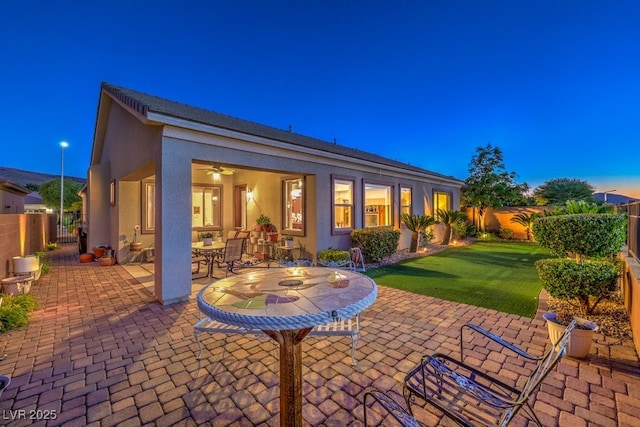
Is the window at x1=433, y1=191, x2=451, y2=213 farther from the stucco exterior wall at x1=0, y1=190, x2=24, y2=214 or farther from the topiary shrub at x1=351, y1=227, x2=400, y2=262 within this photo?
the stucco exterior wall at x1=0, y1=190, x2=24, y2=214

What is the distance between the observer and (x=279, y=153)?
7.30 metres

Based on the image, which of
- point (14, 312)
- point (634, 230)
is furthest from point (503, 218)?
point (14, 312)

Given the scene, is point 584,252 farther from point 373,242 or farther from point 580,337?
point 373,242

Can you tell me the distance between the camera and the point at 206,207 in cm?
1112

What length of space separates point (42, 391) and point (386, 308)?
4542 mm

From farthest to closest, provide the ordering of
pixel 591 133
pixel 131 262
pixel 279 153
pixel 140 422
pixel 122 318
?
1. pixel 591 133
2. pixel 131 262
3. pixel 279 153
4. pixel 122 318
5. pixel 140 422

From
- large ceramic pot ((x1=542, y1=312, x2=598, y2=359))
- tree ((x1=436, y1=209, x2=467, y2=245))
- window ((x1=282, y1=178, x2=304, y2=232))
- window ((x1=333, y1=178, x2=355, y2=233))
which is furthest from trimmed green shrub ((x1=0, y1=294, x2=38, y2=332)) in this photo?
tree ((x1=436, y1=209, x2=467, y2=245))

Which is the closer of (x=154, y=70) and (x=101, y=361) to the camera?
(x=101, y=361)

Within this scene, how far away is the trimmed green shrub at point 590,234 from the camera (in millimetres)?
4078

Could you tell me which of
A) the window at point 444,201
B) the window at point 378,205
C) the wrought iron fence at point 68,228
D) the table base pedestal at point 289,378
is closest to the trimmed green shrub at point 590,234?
the table base pedestal at point 289,378

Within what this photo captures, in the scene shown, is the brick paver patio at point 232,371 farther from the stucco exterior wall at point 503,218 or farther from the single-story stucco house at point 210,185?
the stucco exterior wall at point 503,218

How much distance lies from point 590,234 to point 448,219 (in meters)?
9.55

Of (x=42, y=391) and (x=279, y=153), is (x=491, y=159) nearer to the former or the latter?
(x=279, y=153)

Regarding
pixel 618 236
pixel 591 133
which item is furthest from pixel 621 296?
pixel 591 133
